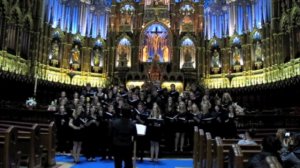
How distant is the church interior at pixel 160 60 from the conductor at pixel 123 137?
15.9 ft

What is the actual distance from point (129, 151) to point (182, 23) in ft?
78.5

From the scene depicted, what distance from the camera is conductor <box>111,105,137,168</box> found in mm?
7230

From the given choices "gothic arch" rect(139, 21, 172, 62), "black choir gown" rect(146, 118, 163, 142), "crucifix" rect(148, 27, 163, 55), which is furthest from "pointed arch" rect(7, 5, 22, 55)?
"black choir gown" rect(146, 118, 163, 142)

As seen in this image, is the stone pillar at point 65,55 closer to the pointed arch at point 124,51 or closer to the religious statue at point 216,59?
the pointed arch at point 124,51

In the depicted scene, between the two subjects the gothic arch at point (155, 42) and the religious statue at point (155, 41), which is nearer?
the gothic arch at point (155, 42)

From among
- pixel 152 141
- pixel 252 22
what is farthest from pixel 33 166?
pixel 252 22

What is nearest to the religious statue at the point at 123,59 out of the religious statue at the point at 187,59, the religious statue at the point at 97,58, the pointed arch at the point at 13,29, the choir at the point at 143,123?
the religious statue at the point at 97,58

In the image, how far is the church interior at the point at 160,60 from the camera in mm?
13630

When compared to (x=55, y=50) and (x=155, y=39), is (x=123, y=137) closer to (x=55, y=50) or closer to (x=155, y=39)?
(x=55, y=50)

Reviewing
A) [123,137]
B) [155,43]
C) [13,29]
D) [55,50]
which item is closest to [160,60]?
[155,43]

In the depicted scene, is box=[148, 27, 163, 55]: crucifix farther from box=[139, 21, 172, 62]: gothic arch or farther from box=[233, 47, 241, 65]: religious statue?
box=[233, 47, 241, 65]: religious statue

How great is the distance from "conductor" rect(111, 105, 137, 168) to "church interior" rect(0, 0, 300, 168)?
15.9 feet

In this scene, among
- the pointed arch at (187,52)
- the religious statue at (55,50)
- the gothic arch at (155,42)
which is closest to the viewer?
the religious statue at (55,50)

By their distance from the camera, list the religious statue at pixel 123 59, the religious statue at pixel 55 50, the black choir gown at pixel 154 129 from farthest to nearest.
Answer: the religious statue at pixel 123 59
the religious statue at pixel 55 50
the black choir gown at pixel 154 129
